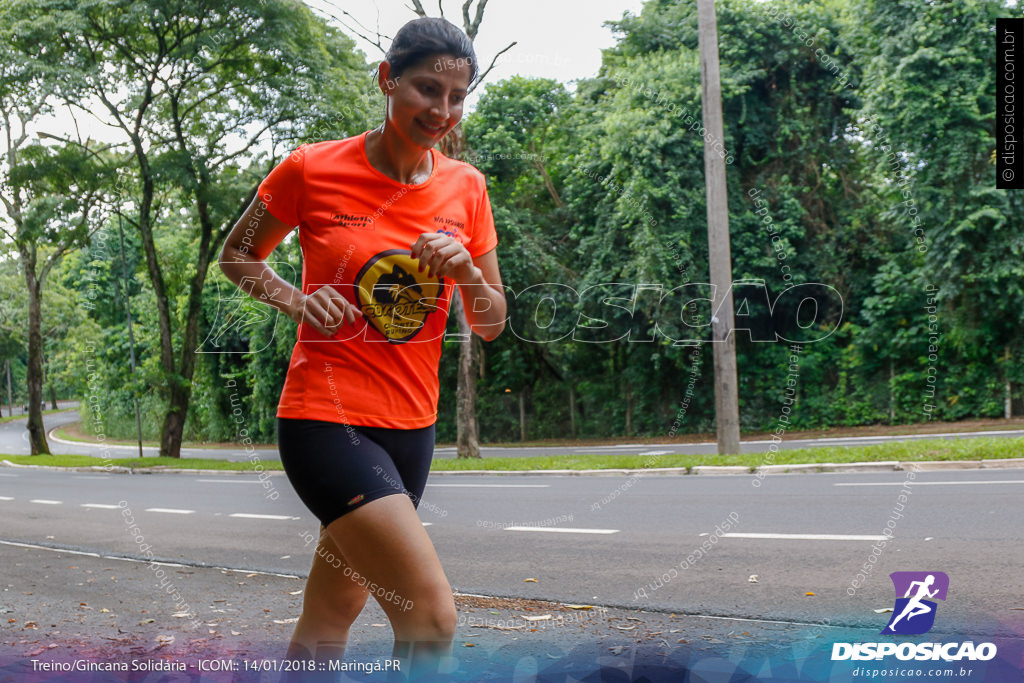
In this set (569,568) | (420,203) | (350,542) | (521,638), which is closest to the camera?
(350,542)

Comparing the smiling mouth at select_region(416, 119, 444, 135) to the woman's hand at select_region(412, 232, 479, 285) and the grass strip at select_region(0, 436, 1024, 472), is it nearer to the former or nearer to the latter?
the woman's hand at select_region(412, 232, 479, 285)

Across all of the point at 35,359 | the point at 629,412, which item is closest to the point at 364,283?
the point at 629,412

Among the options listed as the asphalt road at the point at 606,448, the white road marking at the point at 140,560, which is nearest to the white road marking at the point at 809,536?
the white road marking at the point at 140,560

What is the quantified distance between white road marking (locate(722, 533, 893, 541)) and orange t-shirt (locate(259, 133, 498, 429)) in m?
5.17

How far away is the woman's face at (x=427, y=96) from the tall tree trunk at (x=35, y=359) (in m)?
26.1

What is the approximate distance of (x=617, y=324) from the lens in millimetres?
21953

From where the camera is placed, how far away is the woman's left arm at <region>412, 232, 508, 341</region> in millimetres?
1967

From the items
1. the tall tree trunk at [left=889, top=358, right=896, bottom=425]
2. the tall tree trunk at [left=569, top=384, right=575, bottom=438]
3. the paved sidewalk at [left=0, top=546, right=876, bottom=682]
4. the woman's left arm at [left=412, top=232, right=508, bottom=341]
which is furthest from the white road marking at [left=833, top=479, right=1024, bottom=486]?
the tall tree trunk at [left=569, top=384, right=575, bottom=438]

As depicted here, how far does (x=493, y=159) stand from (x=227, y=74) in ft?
19.3

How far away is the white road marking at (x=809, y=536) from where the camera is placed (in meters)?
6.48

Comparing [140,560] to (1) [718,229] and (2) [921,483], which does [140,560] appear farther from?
(1) [718,229]

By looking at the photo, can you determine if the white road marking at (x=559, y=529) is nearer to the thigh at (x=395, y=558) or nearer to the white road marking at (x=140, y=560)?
the white road marking at (x=140, y=560)

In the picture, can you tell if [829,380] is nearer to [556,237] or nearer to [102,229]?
[556,237]

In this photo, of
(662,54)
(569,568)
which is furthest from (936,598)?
(662,54)
